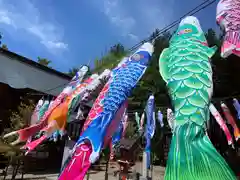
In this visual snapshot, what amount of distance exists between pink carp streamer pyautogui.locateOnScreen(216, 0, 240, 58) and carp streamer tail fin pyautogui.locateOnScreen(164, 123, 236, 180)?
114 cm

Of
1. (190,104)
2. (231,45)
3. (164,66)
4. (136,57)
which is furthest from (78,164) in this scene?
(231,45)

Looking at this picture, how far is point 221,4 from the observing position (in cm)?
326

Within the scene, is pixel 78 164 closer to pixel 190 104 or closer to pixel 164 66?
pixel 190 104

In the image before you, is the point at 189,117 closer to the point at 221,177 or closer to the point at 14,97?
the point at 221,177

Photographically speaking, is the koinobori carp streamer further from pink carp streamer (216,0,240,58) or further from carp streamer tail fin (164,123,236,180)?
pink carp streamer (216,0,240,58)

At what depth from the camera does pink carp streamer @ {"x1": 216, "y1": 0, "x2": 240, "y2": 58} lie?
275 centimetres

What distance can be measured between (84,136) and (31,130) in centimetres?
183

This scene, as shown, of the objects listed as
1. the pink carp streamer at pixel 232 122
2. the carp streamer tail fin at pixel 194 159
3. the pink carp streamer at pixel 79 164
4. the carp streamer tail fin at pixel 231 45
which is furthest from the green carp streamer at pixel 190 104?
the pink carp streamer at pixel 232 122

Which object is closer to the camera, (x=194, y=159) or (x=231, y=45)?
(x=194, y=159)

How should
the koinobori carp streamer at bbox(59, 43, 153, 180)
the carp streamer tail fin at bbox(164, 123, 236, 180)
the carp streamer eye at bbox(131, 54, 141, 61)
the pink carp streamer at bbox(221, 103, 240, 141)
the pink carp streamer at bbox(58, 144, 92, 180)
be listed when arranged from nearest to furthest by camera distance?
the carp streamer tail fin at bbox(164, 123, 236, 180) → the pink carp streamer at bbox(58, 144, 92, 180) → the koinobori carp streamer at bbox(59, 43, 153, 180) → the carp streamer eye at bbox(131, 54, 141, 61) → the pink carp streamer at bbox(221, 103, 240, 141)

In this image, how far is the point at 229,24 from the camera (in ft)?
10.00

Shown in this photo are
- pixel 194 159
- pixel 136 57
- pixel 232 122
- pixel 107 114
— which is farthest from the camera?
pixel 232 122

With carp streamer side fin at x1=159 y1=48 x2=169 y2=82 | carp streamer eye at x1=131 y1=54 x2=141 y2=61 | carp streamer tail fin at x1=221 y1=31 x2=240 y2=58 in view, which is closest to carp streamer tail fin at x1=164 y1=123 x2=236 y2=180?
carp streamer side fin at x1=159 y1=48 x2=169 y2=82

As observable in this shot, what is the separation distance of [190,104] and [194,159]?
0.64 metres
